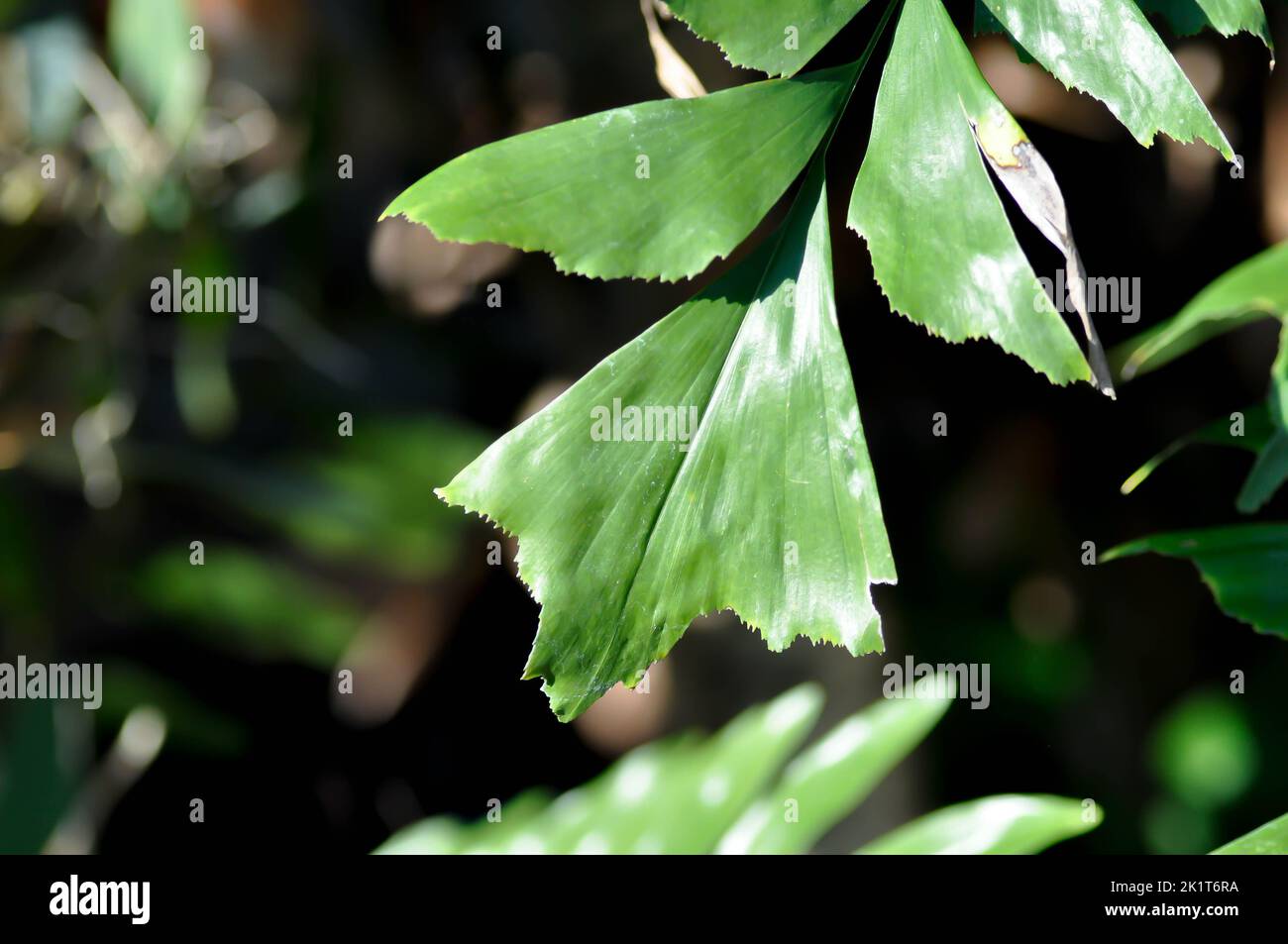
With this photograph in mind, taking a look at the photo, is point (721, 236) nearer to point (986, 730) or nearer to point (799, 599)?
point (799, 599)

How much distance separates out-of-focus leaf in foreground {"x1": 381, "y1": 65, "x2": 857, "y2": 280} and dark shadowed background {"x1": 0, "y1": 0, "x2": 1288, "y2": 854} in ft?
1.80

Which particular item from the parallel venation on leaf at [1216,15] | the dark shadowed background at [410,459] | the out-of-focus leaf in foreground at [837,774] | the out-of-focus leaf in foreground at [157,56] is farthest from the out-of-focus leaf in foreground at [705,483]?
the out-of-focus leaf in foreground at [157,56]

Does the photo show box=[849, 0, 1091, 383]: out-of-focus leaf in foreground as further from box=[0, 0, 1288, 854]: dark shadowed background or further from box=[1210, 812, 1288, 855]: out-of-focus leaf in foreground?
box=[0, 0, 1288, 854]: dark shadowed background

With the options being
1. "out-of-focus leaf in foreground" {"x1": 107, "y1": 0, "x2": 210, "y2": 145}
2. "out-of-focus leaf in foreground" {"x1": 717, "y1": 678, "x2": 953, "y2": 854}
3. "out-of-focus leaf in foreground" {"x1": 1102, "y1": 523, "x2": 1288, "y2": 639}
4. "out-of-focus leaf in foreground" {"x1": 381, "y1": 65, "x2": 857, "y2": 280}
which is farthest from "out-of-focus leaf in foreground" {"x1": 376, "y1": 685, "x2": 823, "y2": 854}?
"out-of-focus leaf in foreground" {"x1": 107, "y1": 0, "x2": 210, "y2": 145}

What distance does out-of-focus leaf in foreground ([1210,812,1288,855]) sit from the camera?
16.8 inches

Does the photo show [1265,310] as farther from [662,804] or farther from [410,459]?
[410,459]

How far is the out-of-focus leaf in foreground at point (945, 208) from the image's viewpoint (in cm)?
32

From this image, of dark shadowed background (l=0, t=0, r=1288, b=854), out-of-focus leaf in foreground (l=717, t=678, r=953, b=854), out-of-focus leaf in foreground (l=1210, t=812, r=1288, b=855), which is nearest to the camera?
out-of-focus leaf in foreground (l=1210, t=812, r=1288, b=855)

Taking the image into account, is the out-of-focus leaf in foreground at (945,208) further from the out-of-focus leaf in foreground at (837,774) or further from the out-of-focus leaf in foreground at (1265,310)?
the out-of-focus leaf in foreground at (837,774)

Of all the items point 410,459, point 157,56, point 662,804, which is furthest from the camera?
point 410,459

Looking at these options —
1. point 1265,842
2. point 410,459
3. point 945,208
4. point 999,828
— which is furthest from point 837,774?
point 410,459

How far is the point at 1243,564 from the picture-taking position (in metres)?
0.47

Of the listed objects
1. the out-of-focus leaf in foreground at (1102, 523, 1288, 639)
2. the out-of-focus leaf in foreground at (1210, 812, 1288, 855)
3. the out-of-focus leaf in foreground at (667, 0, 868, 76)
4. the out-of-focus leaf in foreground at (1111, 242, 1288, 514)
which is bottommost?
the out-of-focus leaf in foreground at (1210, 812, 1288, 855)

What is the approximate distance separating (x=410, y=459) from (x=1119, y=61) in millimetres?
1183
